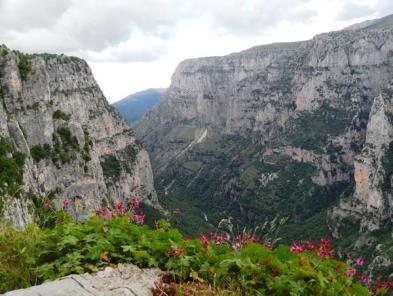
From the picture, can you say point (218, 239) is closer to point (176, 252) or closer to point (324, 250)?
point (176, 252)

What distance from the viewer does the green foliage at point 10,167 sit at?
220 feet

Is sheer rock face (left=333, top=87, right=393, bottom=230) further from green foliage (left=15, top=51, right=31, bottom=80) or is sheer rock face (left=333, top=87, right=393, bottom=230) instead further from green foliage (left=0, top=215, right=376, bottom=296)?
green foliage (left=0, top=215, right=376, bottom=296)

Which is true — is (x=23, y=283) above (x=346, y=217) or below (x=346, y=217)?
above

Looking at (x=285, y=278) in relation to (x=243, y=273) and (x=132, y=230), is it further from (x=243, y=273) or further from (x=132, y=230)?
(x=132, y=230)

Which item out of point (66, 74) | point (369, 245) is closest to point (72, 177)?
point (66, 74)

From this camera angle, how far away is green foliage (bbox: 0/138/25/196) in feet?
220

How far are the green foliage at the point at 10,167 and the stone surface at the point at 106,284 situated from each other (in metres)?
54.4

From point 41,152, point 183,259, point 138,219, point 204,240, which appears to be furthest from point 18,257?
point 41,152

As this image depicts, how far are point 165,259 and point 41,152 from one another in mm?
95133

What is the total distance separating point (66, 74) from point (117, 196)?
145ft

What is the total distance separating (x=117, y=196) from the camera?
173500 mm

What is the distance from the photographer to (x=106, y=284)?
38.1 feet

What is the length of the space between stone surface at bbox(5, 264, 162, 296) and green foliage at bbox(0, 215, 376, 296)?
11.3 inches

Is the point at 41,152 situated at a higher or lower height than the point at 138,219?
lower
